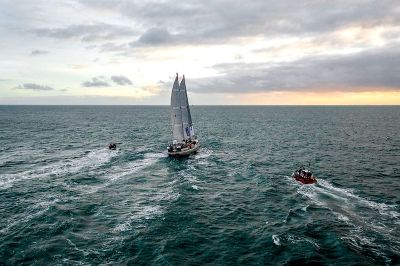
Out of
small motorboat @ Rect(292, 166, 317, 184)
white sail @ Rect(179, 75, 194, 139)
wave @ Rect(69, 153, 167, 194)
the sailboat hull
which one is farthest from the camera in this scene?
white sail @ Rect(179, 75, 194, 139)

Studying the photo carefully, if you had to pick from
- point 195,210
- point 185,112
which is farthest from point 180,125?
point 195,210

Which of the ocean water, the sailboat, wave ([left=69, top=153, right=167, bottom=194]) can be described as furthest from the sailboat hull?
wave ([left=69, top=153, right=167, bottom=194])

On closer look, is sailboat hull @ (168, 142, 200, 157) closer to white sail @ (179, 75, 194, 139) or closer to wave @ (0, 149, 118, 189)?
white sail @ (179, 75, 194, 139)

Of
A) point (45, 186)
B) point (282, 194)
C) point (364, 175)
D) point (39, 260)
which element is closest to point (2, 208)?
point (45, 186)

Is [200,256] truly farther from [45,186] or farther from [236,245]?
[45,186]

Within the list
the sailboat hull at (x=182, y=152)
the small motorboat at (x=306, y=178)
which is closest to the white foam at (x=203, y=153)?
the sailboat hull at (x=182, y=152)

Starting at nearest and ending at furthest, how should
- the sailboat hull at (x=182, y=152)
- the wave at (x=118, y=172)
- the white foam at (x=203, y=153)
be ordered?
1. the wave at (x=118, y=172)
2. the sailboat hull at (x=182, y=152)
3. the white foam at (x=203, y=153)

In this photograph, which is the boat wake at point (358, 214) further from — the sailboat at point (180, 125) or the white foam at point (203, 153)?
the sailboat at point (180, 125)
